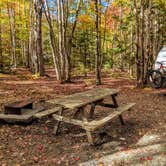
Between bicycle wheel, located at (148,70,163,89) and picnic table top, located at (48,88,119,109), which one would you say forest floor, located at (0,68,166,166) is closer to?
picnic table top, located at (48,88,119,109)

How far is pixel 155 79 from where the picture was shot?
33.3 feet

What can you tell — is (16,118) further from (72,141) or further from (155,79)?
(155,79)

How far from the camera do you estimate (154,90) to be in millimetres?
9922

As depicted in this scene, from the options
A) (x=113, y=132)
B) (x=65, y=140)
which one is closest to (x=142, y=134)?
(x=113, y=132)

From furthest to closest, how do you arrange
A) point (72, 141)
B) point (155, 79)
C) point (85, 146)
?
point (155, 79), point (72, 141), point (85, 146)

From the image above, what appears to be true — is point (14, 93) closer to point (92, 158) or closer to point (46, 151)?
point (46, 151)

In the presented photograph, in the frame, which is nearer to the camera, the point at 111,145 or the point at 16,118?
the point at 111,145

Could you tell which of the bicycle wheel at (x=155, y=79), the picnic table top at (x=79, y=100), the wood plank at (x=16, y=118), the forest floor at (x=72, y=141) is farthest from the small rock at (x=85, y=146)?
the bicycle wheel at (x=155, y=79)

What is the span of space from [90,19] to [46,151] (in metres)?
13.6

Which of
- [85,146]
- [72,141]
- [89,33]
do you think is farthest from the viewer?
[89,33]

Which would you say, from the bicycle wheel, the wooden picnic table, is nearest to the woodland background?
the bicycle wheel

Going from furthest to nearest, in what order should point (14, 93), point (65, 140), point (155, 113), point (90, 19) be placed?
point (90, 19) < point (14, 93) < point (155, 113) < point (65, 140)

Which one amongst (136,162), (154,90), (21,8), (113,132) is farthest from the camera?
(21,8)

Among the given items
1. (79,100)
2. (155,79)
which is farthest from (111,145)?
(155,79)
